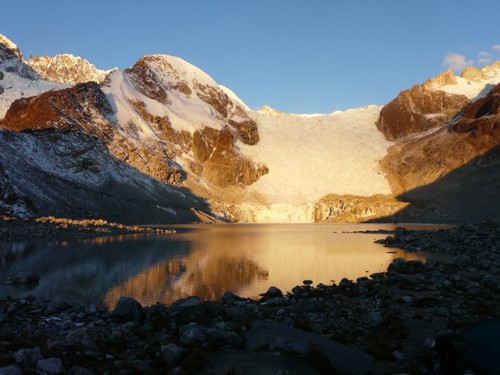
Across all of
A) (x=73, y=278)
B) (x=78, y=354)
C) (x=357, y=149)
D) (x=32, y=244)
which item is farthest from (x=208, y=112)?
(x=78, y=354)

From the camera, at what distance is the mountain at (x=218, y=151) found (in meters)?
79.7

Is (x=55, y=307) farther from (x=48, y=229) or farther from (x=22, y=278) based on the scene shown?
(x=48, y=229)

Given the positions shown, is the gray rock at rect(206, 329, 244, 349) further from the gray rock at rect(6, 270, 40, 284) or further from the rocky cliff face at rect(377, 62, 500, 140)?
the rocky cliff face at rect(377, 62, 500, 140)

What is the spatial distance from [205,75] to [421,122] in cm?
8913

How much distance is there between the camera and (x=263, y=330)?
8953 mm

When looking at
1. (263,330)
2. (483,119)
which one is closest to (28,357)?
(263,330)

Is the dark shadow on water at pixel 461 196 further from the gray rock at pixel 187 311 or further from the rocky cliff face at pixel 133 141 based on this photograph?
the gray rock at pixel 187 311

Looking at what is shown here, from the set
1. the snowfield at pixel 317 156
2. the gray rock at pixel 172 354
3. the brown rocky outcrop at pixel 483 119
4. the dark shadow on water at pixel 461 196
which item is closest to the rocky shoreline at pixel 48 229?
the gray rock at pixel 172 354

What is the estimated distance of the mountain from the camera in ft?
261

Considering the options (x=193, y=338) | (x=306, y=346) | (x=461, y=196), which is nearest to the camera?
(x=306, y=346)

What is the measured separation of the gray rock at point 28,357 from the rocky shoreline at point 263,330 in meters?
0.02

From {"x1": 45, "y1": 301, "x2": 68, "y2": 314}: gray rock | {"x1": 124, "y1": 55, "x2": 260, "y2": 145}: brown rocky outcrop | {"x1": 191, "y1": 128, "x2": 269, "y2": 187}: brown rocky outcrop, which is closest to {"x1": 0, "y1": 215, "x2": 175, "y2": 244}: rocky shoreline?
{"x1": 45, "y1": 301, "x2": 68, "y2": 314}: gray rock

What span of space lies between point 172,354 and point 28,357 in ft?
9.44

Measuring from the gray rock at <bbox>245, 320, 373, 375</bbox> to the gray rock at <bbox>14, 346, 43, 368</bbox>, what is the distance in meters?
4.34
